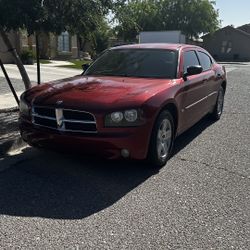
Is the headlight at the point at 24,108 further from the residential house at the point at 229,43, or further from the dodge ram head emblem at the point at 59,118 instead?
the residential house at the point at 229,43

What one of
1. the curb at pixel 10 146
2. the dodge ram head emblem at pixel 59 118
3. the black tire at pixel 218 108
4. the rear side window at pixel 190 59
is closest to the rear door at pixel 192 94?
the rear side window at pixel 190 59

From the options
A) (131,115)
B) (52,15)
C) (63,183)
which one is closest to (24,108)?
(63,183)

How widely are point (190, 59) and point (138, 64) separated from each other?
1048 mm

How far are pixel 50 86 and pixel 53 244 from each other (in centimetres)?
266

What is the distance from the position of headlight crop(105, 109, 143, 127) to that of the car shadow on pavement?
0.68 m

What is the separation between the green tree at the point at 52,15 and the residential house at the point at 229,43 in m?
58.1

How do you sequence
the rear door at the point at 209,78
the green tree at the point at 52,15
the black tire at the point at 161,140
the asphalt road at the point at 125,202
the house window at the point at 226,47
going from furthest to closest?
1. the house window at the point at 226,47
2. the rear door at the point at 209,78
3. the green tree at the point at 52,15
4. the black tire at the point at 161,140
5. the asphalt road at the point at 125,202

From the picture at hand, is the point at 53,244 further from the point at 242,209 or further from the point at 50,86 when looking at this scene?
the point at 50,86

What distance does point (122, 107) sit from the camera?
4.29m

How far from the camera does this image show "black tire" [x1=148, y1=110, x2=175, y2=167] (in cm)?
460

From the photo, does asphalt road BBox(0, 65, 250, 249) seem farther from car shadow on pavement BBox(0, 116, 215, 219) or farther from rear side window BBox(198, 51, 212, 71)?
rear side window BBox(198, 51, 212, 71)

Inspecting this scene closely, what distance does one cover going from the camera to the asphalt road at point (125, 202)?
3.20 m

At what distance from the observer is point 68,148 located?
4.43 meters

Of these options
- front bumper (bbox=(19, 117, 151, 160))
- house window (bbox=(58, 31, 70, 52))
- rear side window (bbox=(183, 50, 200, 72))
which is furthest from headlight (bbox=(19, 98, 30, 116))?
house window (bbox=(58, 31, 70, 52))
